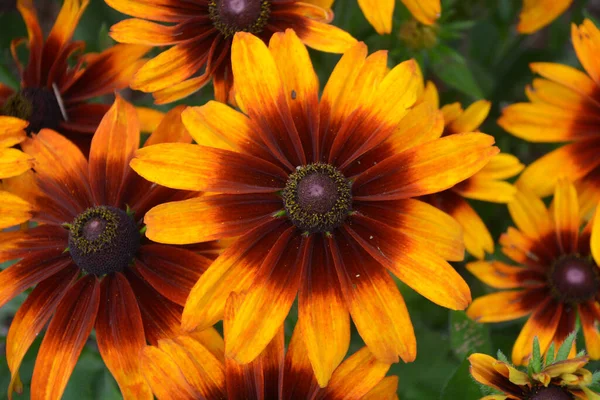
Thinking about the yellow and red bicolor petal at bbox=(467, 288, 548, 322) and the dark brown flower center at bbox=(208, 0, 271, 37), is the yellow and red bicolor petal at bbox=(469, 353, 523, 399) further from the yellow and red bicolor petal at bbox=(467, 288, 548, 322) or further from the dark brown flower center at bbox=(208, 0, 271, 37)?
the dark brown flower center at bbox=(208, 0, 271, 37)

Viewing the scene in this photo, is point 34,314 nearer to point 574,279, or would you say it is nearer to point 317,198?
point 317,198

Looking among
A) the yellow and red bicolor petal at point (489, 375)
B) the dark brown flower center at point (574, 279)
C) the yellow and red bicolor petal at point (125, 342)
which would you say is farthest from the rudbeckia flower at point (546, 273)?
the yellow and red bicolor petal at point (125, 342)

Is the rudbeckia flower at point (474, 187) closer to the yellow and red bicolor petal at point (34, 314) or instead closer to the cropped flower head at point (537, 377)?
the cropped flower head at point (537, 377)

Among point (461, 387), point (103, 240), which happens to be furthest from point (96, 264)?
point (461, 387)

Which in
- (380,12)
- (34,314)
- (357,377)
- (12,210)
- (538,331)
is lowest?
(357,377)

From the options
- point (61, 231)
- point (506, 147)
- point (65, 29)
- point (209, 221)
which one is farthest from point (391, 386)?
point (506, 147)

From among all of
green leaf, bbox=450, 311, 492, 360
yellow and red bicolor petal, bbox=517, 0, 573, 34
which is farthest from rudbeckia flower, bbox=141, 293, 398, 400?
yellow and red bicolor petal, bbox=517, 0, 573, 34

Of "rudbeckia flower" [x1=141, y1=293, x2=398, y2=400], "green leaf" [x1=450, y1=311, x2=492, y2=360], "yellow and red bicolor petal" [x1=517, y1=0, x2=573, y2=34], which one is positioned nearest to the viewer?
"rudbeckia flower" [x1=141, y1=293, x2=398, y2=400]
